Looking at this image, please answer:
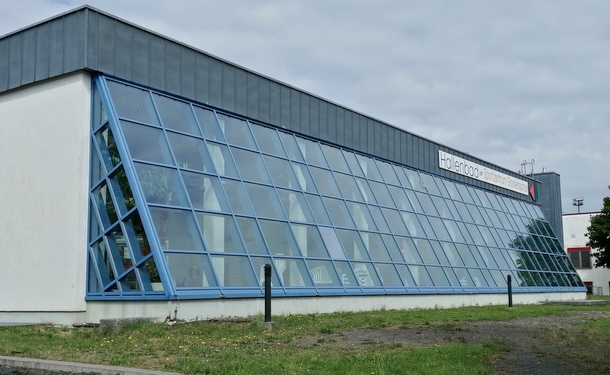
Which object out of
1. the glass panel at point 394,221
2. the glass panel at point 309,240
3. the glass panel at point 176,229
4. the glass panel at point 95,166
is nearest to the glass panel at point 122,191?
the glass panel at point 95,166

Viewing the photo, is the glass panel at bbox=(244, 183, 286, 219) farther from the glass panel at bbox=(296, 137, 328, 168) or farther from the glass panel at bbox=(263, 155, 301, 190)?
the glass panel at bbox=(296, 137, 328, 168)

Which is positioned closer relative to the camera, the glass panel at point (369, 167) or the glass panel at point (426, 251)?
the glass panel at point (426, 251)

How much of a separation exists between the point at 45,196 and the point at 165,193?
310 cm

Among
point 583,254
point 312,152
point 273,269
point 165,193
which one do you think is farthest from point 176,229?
point 583,254

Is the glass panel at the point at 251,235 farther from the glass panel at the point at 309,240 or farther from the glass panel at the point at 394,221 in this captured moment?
the glass panel at the point at 394,221

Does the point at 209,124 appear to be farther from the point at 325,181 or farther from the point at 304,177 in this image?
the point at 325,181

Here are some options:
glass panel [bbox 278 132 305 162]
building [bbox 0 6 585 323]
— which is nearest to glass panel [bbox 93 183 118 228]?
building [bbox 0 6 585 323]

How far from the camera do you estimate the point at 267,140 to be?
2291cm

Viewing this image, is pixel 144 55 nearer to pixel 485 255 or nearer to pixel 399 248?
pixel 399 248

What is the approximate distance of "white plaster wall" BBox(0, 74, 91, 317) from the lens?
1725 centimetres

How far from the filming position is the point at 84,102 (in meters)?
17.8

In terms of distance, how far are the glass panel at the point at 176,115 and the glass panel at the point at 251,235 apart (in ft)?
8.92

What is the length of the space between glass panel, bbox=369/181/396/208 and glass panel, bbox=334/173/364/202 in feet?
4.06

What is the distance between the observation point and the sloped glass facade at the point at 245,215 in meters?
16.7
